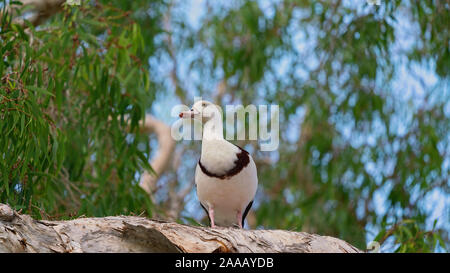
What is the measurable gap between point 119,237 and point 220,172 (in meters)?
1.28

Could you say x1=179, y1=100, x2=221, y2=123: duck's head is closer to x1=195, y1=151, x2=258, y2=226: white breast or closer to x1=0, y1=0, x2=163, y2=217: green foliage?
x1=195, y1=151, x2=258, y2=226: white breast

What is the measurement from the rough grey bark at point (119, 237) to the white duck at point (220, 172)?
848mm

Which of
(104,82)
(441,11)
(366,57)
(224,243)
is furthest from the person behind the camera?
(366,57)

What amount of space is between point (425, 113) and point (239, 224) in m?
4.03

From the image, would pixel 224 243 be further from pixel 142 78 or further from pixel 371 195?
pixel 371 195

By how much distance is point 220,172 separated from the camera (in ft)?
15.6

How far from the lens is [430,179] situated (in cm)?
799

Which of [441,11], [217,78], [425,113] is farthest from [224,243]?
[217,78]

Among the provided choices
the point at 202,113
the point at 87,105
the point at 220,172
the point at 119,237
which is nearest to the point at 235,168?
the point at 220,172

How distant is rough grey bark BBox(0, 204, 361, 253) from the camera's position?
329 centimetres

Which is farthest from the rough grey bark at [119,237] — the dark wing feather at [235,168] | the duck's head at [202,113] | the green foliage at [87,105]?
the green foliage at [87,105]

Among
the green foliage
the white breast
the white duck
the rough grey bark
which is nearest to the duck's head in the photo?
the white duck

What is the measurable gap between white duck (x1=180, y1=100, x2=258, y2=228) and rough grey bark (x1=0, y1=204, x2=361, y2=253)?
0.85 meters

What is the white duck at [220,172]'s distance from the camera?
4758 millimetres
